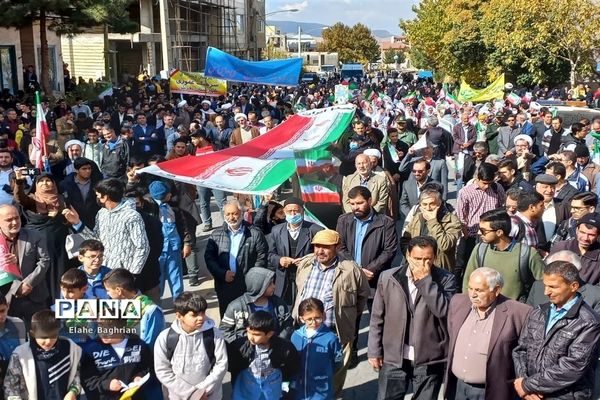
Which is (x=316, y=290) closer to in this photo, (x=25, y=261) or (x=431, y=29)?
(x=25, y=261)

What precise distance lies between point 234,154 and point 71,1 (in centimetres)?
1679

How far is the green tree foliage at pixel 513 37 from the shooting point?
74.0 ft

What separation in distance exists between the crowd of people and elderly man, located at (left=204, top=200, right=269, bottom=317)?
0.04 feet

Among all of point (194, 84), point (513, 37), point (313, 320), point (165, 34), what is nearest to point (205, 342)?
point (313, 320)

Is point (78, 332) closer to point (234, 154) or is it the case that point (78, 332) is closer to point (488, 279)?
point (488, 279)

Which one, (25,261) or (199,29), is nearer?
(25,261)

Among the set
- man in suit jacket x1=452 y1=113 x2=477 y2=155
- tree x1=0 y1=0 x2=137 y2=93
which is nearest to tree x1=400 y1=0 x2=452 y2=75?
tree x1=0 y1=0 x2=137 y2=93

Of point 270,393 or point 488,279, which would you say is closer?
point 488,279

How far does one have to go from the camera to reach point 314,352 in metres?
4.80

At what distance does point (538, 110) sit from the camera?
50.3 feet

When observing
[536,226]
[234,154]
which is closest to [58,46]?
[234,154]

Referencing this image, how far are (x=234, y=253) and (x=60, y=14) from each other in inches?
750

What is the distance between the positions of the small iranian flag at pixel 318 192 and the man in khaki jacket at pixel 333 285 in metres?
1.65

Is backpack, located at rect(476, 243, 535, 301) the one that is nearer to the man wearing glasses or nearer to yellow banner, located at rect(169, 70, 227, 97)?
the man wearing glasses
